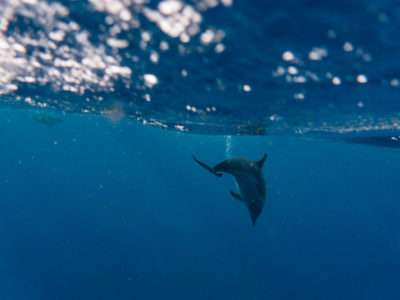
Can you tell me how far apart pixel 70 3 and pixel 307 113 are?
1120cm

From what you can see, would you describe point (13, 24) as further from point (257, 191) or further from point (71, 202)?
point (71, 202)

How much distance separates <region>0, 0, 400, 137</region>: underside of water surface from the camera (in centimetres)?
660

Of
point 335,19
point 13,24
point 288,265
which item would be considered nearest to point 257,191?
point 335,19

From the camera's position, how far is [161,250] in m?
52.7

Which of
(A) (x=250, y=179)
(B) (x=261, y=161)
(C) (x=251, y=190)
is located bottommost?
(C) (x=251, y=190)

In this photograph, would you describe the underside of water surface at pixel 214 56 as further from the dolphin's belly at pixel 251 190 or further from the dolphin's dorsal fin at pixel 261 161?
the dolphin's belly at pixel 251 190

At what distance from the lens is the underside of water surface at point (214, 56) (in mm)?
6602

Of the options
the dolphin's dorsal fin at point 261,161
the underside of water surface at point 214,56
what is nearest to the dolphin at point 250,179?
the dolphin's dorsal fin at point 261,161

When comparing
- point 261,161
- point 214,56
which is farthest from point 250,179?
point 214,56

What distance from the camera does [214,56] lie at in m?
8.95

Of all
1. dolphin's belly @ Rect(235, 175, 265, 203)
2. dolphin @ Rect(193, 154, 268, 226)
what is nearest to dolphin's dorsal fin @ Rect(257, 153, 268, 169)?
dolphin @ Rect(193, 154, 268, 226)

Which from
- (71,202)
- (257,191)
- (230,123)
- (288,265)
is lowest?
(288,265)

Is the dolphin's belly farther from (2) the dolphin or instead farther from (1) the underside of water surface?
(1) the underside of water surface

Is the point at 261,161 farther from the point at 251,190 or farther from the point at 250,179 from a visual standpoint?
the point at 251,190
